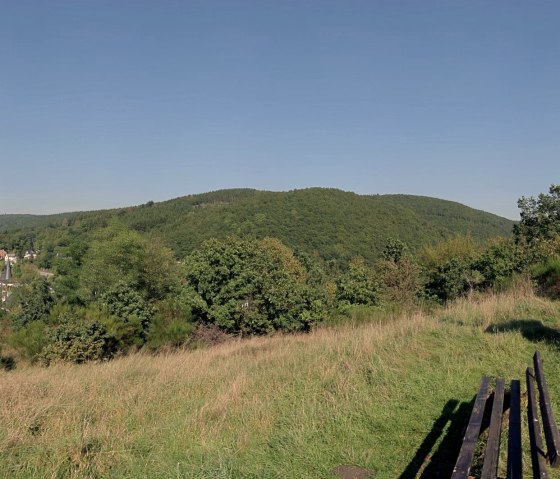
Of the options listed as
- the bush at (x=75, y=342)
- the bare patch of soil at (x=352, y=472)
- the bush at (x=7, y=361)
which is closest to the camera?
the bare patch of soil at (x=352, y=472)

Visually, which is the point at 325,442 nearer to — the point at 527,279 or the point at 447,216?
the point at 527,279

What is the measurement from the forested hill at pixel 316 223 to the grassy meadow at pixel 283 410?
81.1 metres

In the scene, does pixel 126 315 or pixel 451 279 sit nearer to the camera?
pixel 126 315

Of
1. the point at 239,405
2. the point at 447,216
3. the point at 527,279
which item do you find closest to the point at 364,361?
the point at 239,405

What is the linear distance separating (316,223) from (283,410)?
110m

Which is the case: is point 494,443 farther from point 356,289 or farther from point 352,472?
point 356,289

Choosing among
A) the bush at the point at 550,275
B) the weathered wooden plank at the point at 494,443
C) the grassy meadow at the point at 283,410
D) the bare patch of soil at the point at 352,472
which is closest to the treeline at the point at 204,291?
the bush at the point at 550,275

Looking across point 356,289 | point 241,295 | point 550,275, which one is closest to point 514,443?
point 550,275

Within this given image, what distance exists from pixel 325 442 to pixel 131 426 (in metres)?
2.36

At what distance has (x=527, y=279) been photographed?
468 inches

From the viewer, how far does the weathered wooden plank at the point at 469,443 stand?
8.63 feet

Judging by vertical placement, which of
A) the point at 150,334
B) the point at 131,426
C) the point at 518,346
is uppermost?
the point at 518,346

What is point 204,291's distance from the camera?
2556cm

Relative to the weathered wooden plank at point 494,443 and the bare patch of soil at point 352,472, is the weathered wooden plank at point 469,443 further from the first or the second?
the bare patch of soil at point 352,472
